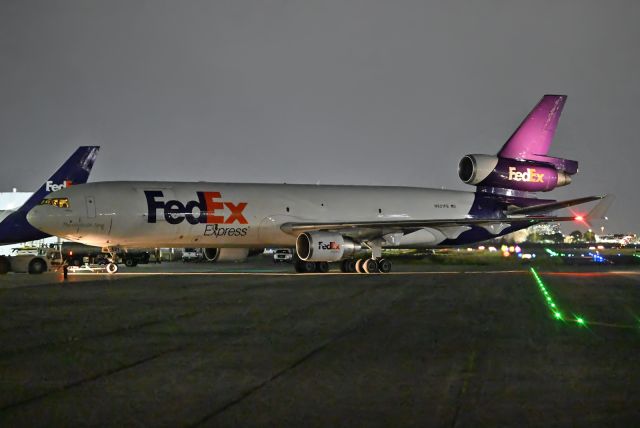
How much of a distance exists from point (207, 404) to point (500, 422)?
2.81m

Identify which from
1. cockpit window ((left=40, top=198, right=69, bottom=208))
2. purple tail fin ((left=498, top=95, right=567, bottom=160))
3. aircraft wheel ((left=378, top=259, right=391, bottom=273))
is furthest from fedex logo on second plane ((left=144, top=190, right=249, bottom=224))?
purple tail fin ((left=498, top=95, right=567, bottom=160))

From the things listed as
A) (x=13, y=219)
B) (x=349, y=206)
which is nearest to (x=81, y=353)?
(x=349, y=206)

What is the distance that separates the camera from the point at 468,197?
43.5 m

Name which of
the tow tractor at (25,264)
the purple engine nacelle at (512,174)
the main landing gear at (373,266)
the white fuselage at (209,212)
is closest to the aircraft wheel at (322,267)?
the main landing gear at (373,266)

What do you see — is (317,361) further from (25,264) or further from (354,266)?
(25,264)

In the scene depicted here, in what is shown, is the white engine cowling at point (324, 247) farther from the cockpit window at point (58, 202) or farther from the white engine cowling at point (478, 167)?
the cockpit window at point (58, 202)

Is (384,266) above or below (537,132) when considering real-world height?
below

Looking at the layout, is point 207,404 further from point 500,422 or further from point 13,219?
point 13,219

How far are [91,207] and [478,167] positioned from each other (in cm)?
1911

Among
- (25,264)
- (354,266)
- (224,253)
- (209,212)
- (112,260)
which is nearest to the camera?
(209,212)

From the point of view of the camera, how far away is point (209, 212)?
115ft

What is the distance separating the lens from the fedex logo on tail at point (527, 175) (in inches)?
1670

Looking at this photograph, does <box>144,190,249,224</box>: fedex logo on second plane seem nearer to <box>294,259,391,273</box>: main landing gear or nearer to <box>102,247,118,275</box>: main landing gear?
<box>102,247,118,275</box>: main landing gear

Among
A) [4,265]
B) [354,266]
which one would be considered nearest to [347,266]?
[354,266]
